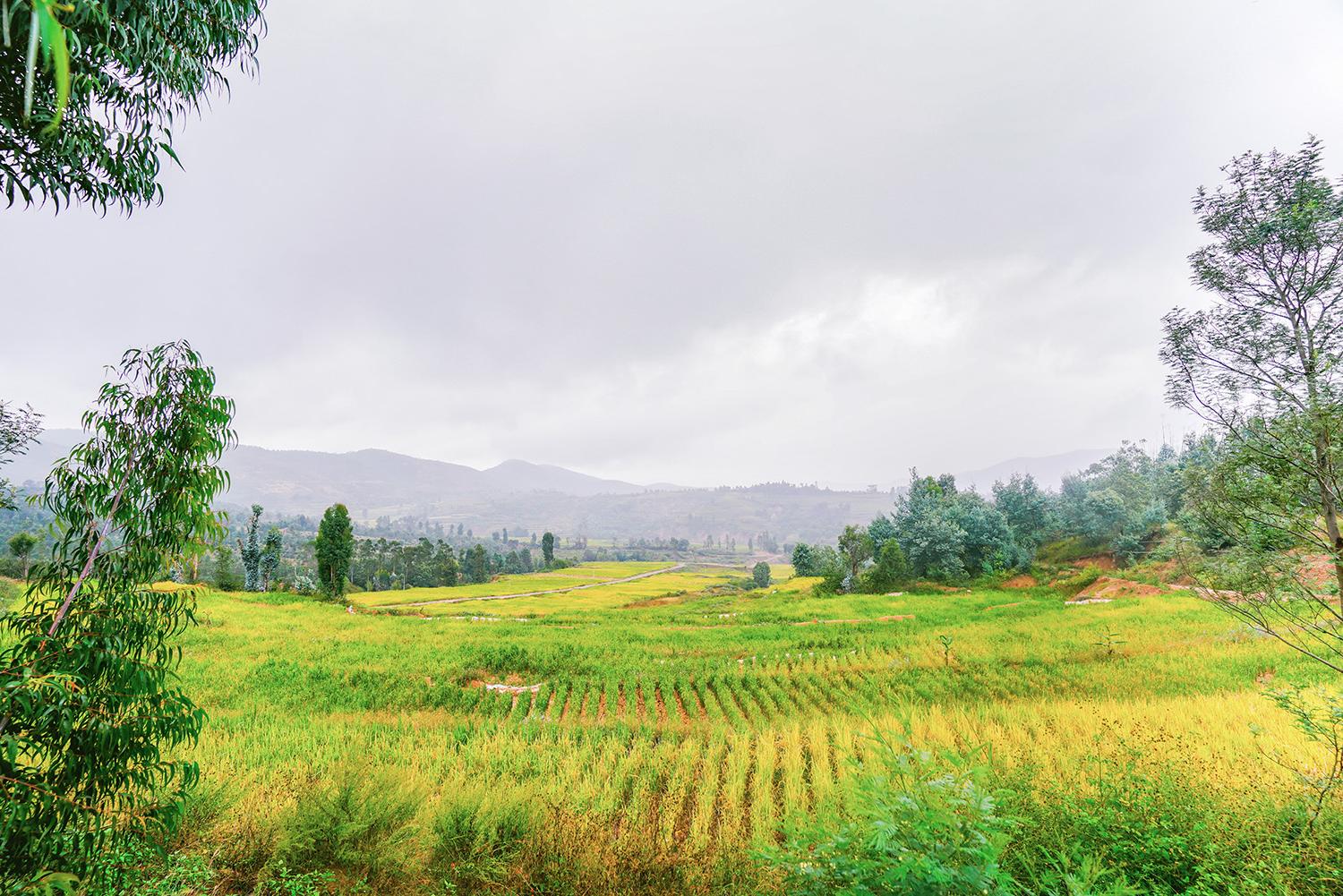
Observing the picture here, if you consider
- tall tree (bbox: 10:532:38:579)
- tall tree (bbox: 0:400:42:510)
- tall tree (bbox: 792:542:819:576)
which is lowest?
tall tree (bbox: 792:542:819:576)

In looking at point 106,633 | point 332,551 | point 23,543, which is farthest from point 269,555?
point 106,633

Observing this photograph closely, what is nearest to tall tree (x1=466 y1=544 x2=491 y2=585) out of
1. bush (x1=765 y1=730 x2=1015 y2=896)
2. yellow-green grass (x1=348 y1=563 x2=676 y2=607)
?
yellow-green grass (x1=348 y1=563 x2=676 y2=607)

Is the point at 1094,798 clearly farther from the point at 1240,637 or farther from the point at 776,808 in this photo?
the point at 1240,637

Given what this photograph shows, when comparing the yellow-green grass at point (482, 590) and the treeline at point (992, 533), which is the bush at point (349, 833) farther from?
the yellow-green grass at point (482, 590)

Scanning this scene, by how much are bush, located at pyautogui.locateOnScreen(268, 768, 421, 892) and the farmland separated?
0.10 ft

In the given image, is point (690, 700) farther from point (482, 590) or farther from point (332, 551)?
point (482, 590)

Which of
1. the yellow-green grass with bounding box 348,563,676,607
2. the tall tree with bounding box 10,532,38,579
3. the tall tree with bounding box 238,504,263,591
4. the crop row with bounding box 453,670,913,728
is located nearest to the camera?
the crop row with bounding box 453,670,913,728

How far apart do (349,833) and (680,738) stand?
6381mm

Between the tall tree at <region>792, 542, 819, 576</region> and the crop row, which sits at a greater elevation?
the crop row

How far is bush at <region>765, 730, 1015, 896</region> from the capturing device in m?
2.93

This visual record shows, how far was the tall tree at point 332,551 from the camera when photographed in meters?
37.3

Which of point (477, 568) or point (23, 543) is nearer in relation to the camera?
point (23, 543)

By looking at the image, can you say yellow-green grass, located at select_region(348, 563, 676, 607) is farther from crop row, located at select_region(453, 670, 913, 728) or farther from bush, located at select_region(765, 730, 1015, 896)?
bush, located at select_region(765, 730, 1015, 896)

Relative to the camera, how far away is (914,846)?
3268mm
